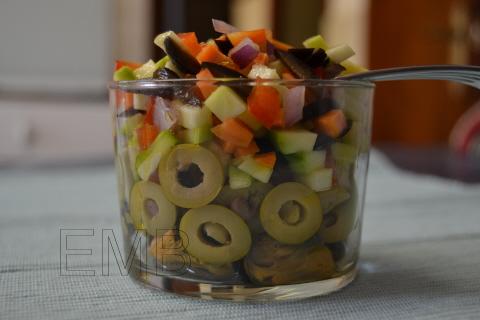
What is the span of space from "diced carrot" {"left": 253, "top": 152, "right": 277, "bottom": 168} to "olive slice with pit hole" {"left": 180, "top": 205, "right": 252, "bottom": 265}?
5cm

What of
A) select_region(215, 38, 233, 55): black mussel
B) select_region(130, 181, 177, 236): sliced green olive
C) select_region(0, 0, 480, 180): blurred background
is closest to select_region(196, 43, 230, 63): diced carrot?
select_region(215, 38, 233, 55): black mussel

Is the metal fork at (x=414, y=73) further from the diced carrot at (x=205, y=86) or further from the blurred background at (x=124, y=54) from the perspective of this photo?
the blurred background at (x=124, y=54)

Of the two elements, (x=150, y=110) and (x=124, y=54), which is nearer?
(x=150, y=110)

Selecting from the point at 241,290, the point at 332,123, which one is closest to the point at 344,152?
the point at 332,123

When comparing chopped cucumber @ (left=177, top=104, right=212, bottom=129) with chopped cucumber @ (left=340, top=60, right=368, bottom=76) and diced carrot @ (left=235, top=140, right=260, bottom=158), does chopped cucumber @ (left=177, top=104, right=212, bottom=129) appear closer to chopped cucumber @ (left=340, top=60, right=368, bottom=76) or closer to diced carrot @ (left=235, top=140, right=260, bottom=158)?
diced carrot @ (left=235, top=140, right=260, bottom=158)

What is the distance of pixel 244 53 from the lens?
1.44 feet

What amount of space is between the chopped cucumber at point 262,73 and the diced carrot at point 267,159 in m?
0.06

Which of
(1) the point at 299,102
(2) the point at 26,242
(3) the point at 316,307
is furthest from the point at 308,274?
(2) the point at 26,242

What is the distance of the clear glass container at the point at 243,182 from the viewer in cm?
A: 41

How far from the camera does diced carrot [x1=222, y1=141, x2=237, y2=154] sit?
411 mm

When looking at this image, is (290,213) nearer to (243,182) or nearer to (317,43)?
(243,182)

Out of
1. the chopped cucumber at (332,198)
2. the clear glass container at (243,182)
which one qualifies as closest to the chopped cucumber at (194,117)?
the clear glass container at (243,182)

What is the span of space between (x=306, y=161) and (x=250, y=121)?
0.06m

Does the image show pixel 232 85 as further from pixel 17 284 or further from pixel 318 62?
pixel 17 284
